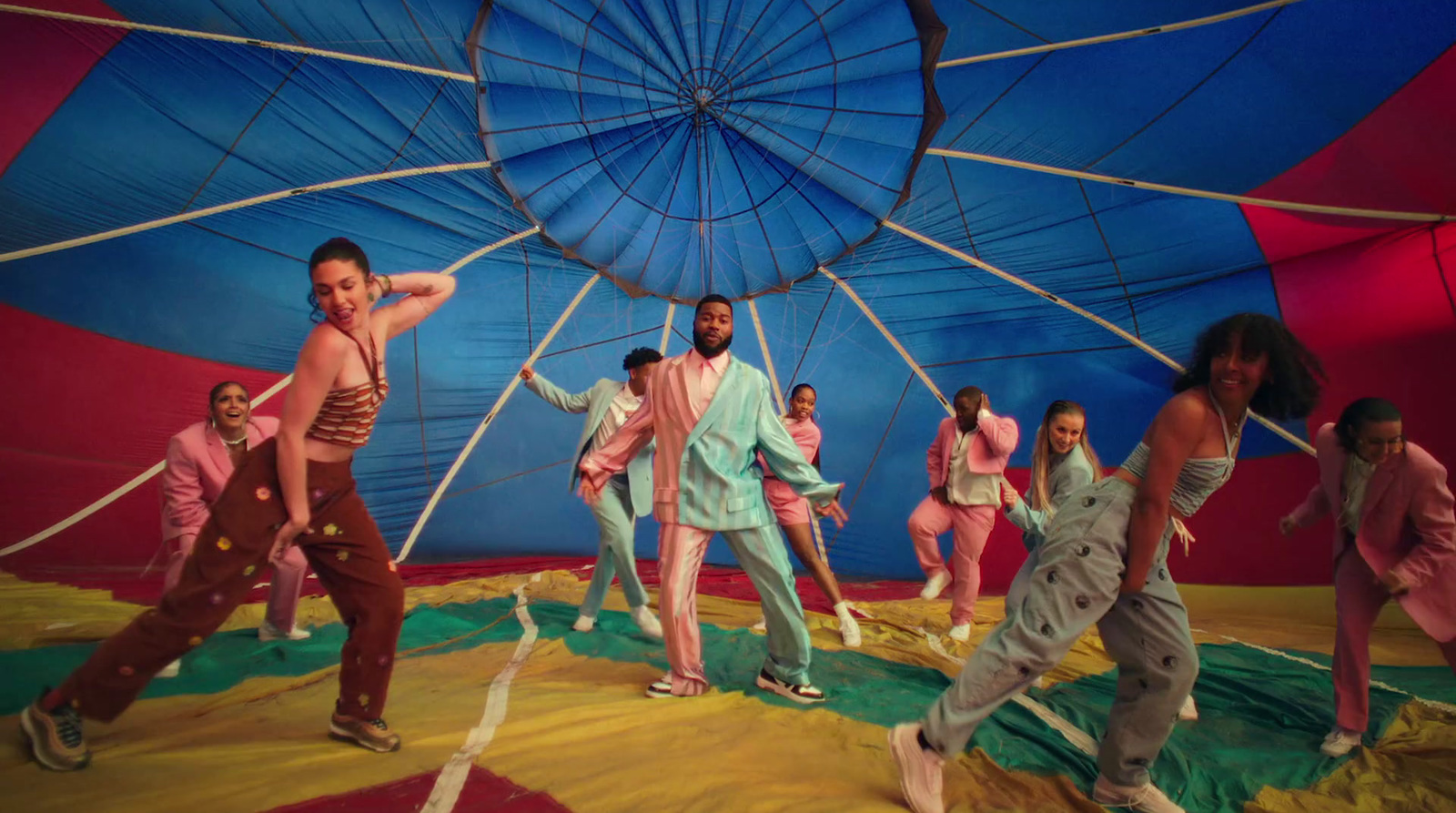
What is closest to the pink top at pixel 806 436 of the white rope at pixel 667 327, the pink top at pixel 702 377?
the pink top at pixel 702 377

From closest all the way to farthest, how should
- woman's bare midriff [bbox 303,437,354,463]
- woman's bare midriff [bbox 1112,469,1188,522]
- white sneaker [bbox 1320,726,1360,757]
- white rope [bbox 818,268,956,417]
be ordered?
woman's bare midriff [bbox 1112,469,1188,522] → woman's bare midriff [bbox 303,437,354,463] → white sneaker [bbox 1320,726,1360,757] → white rope [bbox 818,268,956,417]

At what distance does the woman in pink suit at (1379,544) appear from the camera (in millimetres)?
3111

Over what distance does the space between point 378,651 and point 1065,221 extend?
222 inches

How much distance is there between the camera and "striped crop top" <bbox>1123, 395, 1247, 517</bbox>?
2412 mm

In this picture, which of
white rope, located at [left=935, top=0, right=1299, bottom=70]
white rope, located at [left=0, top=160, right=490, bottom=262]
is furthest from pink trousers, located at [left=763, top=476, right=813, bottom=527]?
white rope, located at [left=0, top=160, right=490, bottom=262]

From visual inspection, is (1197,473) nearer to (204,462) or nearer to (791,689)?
(791,689)

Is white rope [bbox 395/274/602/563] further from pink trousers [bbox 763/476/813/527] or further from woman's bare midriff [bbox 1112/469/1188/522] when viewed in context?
woman's bare midriff [bbox 1112/469/1188/522]

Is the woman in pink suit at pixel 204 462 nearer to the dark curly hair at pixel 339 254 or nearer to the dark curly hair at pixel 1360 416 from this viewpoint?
the dark curly hair at pixel 339 254

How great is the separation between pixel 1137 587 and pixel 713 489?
1668 mm

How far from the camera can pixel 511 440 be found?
806 centimetres

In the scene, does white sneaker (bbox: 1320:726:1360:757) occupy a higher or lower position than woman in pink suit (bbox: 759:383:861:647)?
lower

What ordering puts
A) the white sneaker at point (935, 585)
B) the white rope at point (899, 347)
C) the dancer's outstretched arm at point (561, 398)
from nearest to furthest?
the dancer's outstretched arm at point (561, 398), the white sneaker at point (935, 585), the white rope at point (899, 347)

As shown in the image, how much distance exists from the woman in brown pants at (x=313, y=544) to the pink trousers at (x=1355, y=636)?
11.5 ft

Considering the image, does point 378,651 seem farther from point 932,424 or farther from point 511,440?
point 932,424
